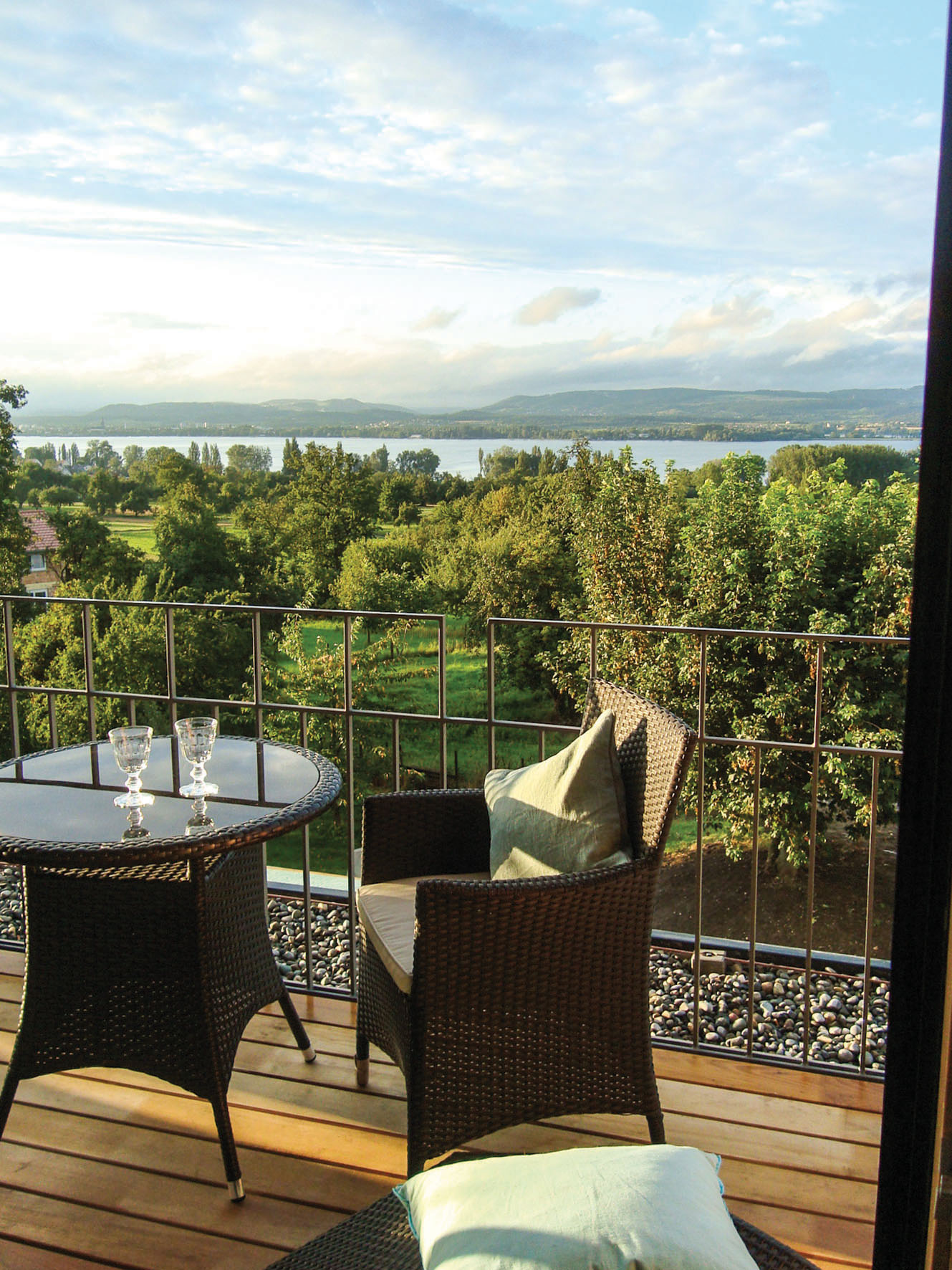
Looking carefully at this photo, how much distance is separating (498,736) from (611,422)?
7.31m

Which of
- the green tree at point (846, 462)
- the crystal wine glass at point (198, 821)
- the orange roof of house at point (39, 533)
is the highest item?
the green tree at point (846, 462)

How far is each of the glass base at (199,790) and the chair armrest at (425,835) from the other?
1.12 ft

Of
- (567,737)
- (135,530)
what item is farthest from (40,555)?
(567,737)

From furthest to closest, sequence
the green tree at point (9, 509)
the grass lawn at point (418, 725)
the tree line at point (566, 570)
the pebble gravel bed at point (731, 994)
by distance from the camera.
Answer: the green tree at point (9, 509) < the grass lawn at point (418, 725) < the tree line at point (566, 570) < the pebble gravel bed at point (731, 994)

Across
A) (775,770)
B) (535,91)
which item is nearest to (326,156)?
(535,91)

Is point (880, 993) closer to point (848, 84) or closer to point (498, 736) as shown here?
point (498, 736)

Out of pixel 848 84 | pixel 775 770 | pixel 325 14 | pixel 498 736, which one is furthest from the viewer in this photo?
pixel 848 84

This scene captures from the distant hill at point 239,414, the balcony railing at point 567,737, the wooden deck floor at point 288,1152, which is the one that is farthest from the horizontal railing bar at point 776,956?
Result: the distant hill at point 239,414

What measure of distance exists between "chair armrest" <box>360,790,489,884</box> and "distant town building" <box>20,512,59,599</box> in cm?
2223

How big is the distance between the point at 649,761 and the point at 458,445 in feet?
76.9

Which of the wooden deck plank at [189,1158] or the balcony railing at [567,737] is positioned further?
the balcony railing at [567,737]

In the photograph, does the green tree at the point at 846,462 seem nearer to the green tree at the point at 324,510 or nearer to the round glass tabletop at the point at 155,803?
the green tree at the point at 324,510

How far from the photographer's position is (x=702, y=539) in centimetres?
1695

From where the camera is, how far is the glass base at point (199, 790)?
6.69 feet
